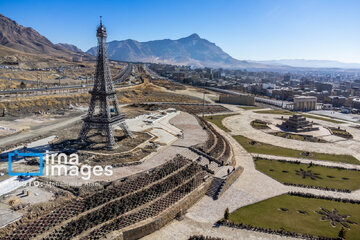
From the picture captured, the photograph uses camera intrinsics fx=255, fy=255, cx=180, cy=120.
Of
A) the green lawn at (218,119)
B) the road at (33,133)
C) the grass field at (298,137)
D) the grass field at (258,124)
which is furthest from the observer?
the grass field at (258,124)

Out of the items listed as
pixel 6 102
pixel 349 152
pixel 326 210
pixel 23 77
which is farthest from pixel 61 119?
pixel 23 77

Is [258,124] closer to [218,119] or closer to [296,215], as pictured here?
[218,119]

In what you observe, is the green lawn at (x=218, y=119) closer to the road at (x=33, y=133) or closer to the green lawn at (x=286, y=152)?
the green lawn at (x=286, y=152)

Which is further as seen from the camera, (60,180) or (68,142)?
(68,142)

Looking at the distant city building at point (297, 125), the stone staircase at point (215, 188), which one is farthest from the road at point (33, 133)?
the distant city building at point (297, 125)

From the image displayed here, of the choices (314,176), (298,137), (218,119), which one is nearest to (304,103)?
(218,119)

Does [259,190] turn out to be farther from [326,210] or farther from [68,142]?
[68,142]

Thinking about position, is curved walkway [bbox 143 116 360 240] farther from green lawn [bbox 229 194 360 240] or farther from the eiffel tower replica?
the eiffel tower replica

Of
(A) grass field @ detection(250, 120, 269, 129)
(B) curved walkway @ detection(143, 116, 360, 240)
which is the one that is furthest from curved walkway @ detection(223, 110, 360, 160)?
(B) curved walkway @ detection(143, 116, 360, 240)
